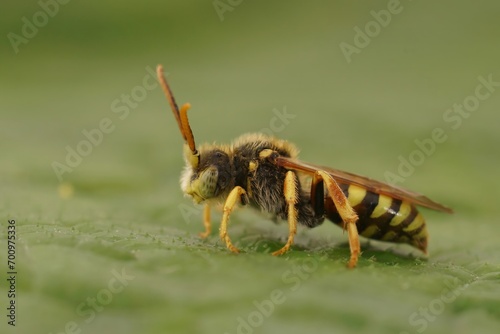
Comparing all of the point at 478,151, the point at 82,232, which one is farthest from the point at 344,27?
the point at 82,232

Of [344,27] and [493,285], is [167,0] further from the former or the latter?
[493,285]
